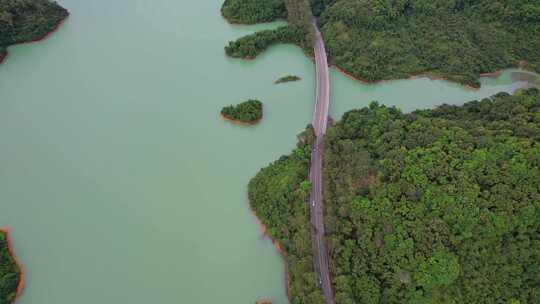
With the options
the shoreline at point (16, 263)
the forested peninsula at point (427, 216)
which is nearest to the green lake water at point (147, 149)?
the shoreline at point (16, 263)

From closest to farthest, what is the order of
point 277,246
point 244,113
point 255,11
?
point 277,246
point 244,113
point 255,11

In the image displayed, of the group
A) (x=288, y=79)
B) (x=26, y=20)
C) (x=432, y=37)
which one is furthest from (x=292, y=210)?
(x=26, y=20)

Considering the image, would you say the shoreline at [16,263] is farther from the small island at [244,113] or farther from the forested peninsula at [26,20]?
the forested peninsula at [26,20]

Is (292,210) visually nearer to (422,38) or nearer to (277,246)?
(277,246)

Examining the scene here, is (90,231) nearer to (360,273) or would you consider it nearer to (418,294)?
(360,273)

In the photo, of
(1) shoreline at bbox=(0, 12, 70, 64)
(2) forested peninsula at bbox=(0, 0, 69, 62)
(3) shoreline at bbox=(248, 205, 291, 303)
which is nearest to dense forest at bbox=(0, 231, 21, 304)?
(3) shoreline at bbox=(248, 205, 291, 303)

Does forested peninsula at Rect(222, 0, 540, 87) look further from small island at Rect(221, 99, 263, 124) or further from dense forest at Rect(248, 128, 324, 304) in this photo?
dense forest at Rect(248, 128, 324, 304)

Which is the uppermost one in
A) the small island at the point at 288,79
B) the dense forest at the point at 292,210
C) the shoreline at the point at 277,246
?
the small island at the point at 288,79
